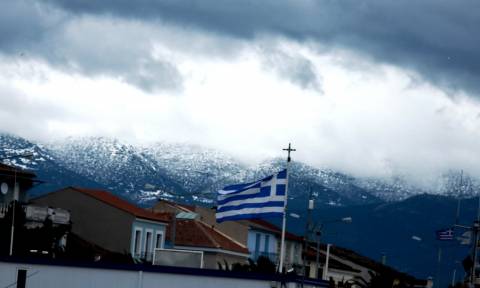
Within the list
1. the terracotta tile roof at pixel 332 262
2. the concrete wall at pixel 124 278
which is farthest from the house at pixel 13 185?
the concrete wall at pixel 124 278

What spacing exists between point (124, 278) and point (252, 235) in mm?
78266

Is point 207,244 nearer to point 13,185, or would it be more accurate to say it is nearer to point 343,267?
point 13,185

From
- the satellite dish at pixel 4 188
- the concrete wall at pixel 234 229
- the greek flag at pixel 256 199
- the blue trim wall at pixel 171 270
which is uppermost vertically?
the satellite dish at pixel 4 188

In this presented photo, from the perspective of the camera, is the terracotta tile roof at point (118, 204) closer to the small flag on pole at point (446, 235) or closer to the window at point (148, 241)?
the window at point (148, 241)

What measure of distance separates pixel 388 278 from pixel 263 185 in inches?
1299

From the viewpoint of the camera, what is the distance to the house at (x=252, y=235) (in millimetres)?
130625

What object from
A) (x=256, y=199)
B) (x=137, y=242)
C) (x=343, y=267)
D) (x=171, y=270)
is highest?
(x=256, y=199)

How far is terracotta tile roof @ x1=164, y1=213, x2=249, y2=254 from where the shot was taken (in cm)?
11600

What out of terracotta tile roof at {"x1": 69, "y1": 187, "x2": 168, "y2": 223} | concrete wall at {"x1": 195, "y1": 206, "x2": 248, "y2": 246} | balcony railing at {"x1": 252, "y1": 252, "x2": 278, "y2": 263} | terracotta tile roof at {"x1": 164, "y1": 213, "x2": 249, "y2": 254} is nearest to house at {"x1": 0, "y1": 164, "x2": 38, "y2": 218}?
terracotta tile roof at {"x1": 69, "y1": 187, "x2": 168, "y2": 223}

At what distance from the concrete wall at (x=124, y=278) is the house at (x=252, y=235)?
68.3m

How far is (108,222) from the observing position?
365 feet

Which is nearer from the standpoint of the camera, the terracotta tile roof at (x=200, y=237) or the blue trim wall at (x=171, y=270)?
the blue trim wall at (x=171, y=270)

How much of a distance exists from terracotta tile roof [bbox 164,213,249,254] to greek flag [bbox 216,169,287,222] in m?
53.0

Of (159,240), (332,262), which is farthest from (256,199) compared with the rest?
(332,262)
